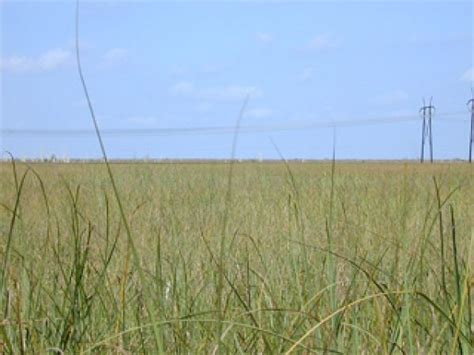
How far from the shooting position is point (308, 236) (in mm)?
4766

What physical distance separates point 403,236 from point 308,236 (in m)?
2.96

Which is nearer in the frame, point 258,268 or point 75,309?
point 75,309

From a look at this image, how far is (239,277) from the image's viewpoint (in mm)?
3379

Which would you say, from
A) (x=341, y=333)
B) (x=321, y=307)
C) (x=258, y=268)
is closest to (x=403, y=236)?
(x=341, y=333)

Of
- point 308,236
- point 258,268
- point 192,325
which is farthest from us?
point 308,236

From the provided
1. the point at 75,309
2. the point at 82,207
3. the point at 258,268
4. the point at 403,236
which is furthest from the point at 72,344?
the point at 82,207

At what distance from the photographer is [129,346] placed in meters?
1.87

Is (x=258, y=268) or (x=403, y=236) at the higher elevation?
(x=403, y=236)

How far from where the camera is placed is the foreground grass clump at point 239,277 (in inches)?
66.3

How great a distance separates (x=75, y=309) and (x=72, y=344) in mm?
82

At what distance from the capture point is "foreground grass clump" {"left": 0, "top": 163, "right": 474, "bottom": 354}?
1685mm

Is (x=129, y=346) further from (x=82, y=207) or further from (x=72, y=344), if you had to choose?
(x=82, y=207)

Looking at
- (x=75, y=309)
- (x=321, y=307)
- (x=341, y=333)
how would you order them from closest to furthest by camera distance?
(x=341, y=333) → (x=75, y=309) → (x=321, y=307)

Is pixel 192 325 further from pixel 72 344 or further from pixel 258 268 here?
pixel 258 268
